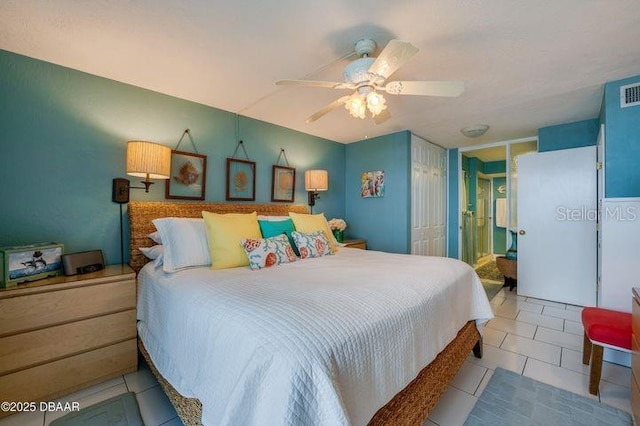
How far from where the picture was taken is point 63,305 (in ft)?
5.49

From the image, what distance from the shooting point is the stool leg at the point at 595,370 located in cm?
168

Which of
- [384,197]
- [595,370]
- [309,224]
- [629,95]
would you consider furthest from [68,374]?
[629,95]

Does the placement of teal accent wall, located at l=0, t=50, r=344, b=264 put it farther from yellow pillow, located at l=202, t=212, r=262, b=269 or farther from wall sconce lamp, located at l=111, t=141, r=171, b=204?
yellow pillow, located at l=202, t=212, r=262, b=269

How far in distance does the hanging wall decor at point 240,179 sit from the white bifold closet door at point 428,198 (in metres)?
2.34

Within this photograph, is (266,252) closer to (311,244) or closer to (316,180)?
(311,244)

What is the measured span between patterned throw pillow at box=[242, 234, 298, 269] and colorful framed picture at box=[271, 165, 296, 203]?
137 centimetres

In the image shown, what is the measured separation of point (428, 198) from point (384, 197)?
0.88 m

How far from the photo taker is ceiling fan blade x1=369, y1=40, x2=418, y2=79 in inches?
53.9

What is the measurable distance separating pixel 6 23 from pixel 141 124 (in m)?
0.94

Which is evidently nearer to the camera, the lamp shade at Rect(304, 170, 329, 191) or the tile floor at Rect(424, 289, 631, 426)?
the tile floor at Rect(424, 289, 631, 426)

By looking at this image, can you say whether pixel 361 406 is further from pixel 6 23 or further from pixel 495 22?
pixel 6 23

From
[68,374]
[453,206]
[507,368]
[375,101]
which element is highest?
[375,101]

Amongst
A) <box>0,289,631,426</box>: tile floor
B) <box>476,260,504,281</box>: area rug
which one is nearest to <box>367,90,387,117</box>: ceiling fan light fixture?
<box>0,289,631,426</box>: tile floor

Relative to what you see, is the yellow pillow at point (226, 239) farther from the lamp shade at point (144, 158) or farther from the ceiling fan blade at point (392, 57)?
the ceiling fan blade at point (392, 57)
